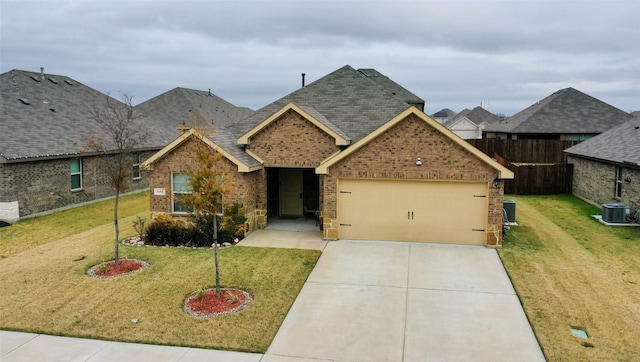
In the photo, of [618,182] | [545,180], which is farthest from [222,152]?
[545,180]

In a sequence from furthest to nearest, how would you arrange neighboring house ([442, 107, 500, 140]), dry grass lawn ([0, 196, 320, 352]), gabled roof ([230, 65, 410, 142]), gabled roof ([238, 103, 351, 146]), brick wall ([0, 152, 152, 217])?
1. neighboring house ([442, 107, 500, 140])
2. gabled roof ([230, 65, 410, 142])
3. brick wall ([0, 152, 152, 217])
4. gabled roof ([238, 103, 351, 146])
5. dry grass lawn ([0, 196, 320, 352])

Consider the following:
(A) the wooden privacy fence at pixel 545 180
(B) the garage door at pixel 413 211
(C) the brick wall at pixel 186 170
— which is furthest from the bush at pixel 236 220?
(A) the wooden privacy fence at pixel 545 180

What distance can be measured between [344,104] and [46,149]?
12645 mm

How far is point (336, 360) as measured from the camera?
763 cm

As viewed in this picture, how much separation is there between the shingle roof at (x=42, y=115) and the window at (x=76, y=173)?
572 millimetres

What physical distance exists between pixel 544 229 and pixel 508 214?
1.33 metres

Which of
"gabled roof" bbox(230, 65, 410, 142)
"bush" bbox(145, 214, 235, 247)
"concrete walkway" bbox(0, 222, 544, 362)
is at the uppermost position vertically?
"gabled roof" bbox(230, 65, 410, 142)

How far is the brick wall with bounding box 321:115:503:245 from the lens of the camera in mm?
14328

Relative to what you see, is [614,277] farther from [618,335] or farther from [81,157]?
[81,157]

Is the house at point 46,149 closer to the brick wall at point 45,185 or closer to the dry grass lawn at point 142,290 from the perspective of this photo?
the brick wall at point 45,185

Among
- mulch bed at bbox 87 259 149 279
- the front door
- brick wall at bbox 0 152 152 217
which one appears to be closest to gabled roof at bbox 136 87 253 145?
brick wall at bbox 0 152 152 217

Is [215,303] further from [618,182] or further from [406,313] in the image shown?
[618,182]

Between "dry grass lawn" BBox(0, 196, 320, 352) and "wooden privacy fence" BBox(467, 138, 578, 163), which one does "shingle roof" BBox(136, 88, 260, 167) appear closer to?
"dry grass lawn" BBox(0, 196, 320, 352)

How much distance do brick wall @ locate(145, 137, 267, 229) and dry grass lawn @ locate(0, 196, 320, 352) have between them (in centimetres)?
214
